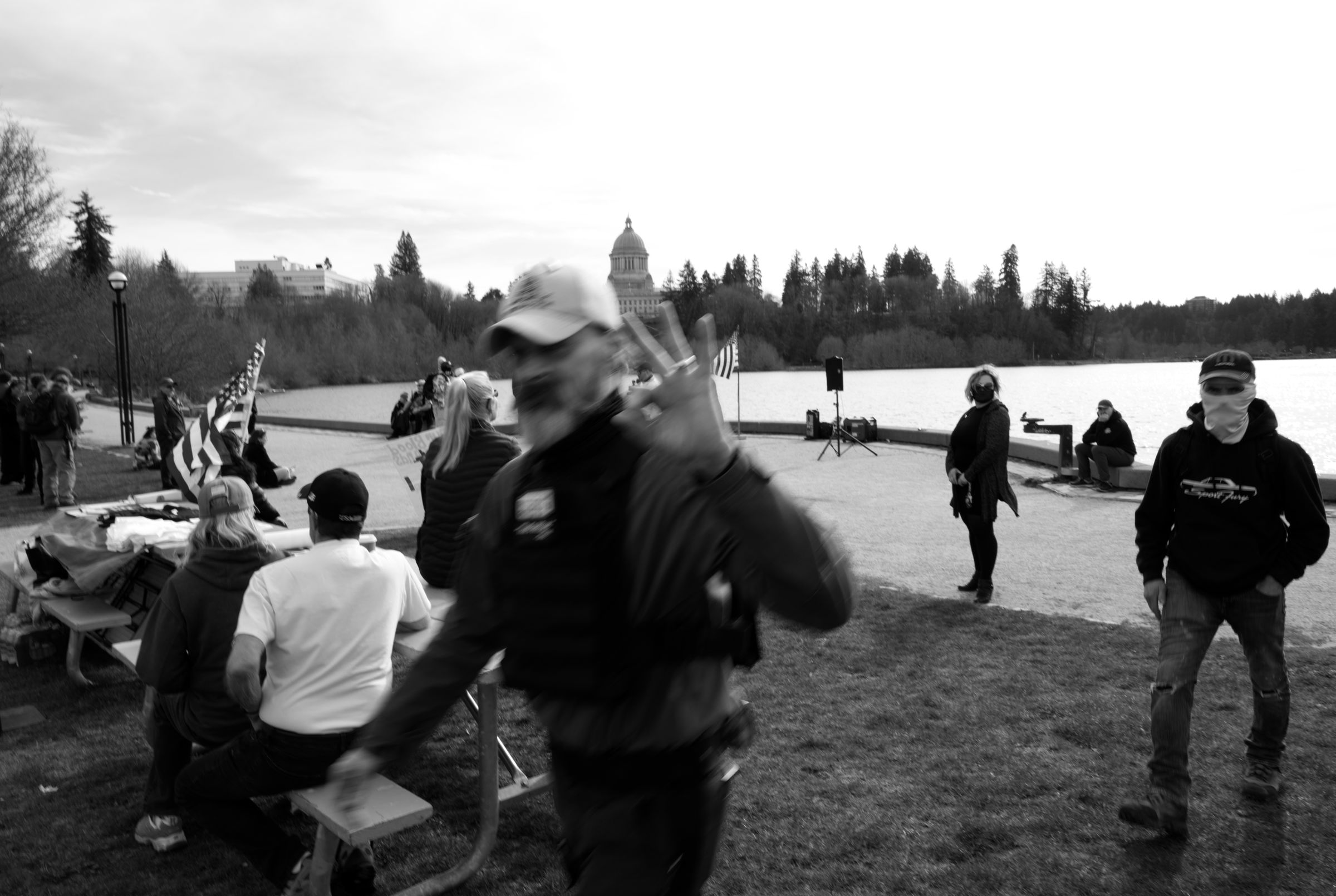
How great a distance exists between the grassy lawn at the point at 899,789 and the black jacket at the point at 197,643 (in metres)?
0.68

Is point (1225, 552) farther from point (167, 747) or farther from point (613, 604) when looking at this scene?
point (167, 747)

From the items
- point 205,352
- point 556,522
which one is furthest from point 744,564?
point 205,352

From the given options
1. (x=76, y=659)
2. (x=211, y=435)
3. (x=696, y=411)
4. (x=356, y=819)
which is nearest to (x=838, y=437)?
(x=211, y=435)

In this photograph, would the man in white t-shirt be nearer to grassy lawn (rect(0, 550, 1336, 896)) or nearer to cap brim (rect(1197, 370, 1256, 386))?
grassy lawn (rect(0, 550, 1336, 896))

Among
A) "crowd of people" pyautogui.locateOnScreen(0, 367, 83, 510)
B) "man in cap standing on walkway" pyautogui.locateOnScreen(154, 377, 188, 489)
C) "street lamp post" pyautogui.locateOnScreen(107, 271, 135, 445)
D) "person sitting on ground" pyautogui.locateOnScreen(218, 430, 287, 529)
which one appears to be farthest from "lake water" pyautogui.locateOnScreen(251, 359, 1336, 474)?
"person sitting on ground" pyautogui.locateOnScreen(218, 430, 287, 529)

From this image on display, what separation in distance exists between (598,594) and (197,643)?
3184mm

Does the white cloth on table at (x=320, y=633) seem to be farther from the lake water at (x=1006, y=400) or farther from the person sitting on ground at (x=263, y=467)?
the lake water at (x=1006, y=400)

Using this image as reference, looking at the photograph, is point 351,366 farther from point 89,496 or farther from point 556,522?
point 556,522

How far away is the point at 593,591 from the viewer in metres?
1.77

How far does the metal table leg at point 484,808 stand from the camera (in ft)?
12.8

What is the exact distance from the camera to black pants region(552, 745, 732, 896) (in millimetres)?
1797

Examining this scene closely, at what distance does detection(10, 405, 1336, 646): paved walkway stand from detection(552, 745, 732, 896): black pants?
1.90ft

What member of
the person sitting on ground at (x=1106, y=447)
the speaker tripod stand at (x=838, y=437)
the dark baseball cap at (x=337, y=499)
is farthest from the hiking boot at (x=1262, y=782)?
the speaker tripod stand at (x=838, y=437)

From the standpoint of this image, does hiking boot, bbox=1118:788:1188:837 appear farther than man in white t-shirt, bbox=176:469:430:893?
Yes
